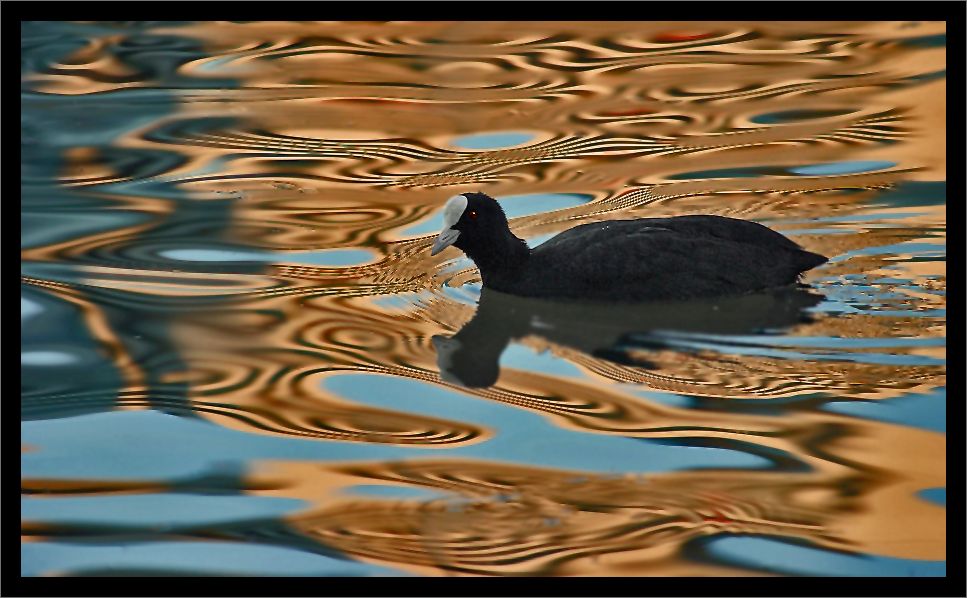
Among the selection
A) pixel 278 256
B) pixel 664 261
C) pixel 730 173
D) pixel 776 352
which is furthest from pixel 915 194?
pixel 278 256

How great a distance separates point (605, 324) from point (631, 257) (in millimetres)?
453

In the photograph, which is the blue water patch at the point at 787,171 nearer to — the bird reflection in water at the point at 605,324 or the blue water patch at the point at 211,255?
the bird reflection in water at the point at 605,324

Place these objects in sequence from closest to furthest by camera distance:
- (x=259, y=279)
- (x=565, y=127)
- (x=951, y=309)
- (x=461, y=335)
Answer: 1. (x=951, y=309)
2. (x=461, y=335)
3. (x=259, y=279)
4. (x=565, y=127)

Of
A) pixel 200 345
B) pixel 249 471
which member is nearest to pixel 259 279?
pixel 200 345

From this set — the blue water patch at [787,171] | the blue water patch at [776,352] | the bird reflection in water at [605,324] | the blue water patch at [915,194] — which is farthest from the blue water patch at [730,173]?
the blue water patch at [776,352]

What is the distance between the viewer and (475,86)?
10.8 m

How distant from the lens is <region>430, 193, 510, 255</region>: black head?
7758 mm

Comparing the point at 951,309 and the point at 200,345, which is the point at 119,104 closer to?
the point at 200,345

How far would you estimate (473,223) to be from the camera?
7.79 metres

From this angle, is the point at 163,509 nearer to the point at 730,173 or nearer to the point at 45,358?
the point at 45,358

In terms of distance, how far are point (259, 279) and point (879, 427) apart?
3712 millimetres

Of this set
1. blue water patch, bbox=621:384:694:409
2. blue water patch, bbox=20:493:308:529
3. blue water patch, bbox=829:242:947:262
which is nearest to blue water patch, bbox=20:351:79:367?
blue water patch, bbox=20:493:308:529

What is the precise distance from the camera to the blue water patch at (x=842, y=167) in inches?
375

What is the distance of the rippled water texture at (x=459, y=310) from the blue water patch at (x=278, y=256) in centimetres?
3
